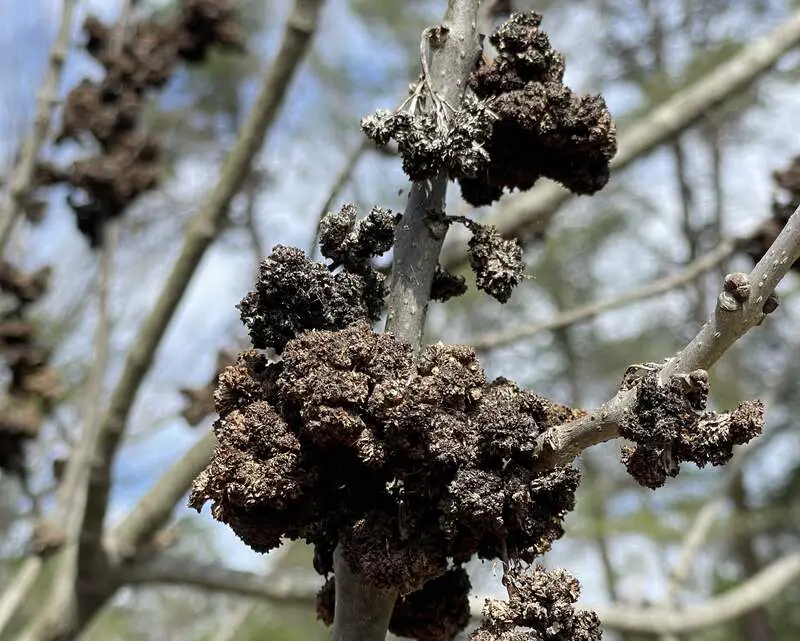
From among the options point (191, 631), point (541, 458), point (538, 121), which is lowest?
point (541, 458)

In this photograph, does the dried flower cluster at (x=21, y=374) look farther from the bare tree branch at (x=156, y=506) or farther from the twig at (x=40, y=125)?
the bare tree branch at (x=156, y=506)

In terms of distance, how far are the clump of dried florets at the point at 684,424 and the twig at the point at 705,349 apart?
2 centimetres

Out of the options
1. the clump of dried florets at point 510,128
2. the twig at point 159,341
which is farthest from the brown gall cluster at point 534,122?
the twig at point 159,341

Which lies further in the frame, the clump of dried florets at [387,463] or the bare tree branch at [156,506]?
the bare tree branch at [156,506]

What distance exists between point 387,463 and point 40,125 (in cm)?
266

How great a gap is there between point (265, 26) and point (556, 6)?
9.62 ft

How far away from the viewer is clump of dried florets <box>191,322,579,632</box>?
4.23 ft

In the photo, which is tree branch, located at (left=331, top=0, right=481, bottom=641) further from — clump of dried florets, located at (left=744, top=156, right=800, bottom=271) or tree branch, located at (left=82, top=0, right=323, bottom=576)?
tree branch, located at (left=82, top=0, right=323, bottom=576)

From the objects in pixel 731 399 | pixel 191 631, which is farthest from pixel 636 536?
pixel 191 631

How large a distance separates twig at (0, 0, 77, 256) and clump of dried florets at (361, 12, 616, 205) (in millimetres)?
2308

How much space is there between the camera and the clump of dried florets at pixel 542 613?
4.13 feet

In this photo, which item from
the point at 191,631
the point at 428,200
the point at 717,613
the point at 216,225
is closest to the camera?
the point at 428,200

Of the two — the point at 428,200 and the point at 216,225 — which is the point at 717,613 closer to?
the point at 216,225

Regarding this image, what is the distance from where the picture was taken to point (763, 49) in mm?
3639
